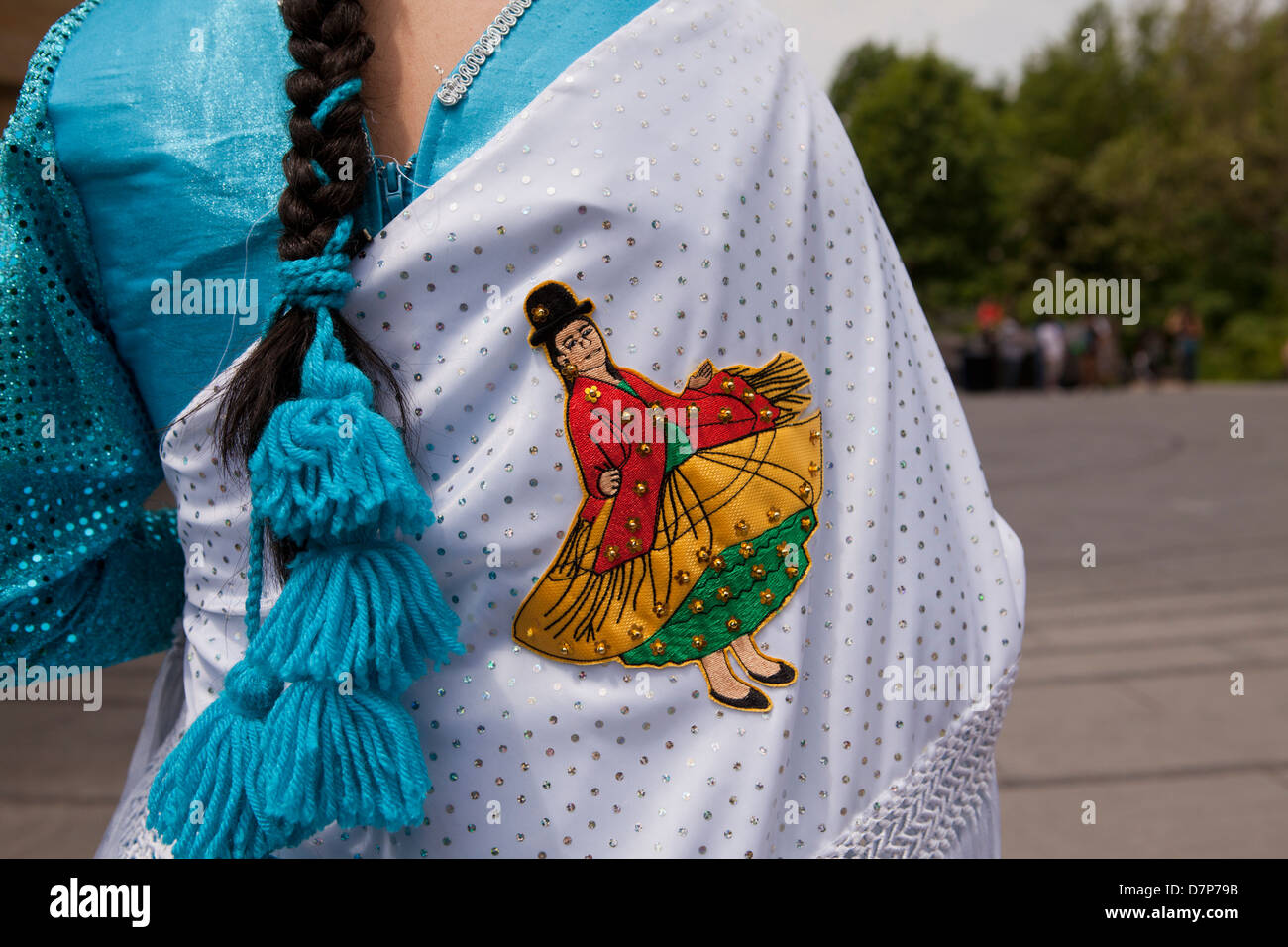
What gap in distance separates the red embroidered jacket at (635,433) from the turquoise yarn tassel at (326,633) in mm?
146

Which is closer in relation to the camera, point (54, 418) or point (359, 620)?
point (359, 620)

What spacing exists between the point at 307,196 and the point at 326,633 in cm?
36

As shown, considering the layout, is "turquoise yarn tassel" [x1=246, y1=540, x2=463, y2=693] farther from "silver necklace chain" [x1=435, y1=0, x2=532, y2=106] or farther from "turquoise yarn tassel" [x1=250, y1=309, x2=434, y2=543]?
"silver necklace chain" [x1=435, y1=0, x2=532, y2=106]

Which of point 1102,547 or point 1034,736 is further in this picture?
point 1102,547

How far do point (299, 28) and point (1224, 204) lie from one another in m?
27.3

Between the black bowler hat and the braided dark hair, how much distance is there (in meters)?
0.13

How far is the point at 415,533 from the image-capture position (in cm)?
87

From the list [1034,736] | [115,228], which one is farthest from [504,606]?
[1034,736]

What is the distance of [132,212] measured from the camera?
940mm

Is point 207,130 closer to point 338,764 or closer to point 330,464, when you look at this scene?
point 330,464

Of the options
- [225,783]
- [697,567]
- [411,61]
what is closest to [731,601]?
[697,567]

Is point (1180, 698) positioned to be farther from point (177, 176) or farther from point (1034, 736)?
point (177, 176)

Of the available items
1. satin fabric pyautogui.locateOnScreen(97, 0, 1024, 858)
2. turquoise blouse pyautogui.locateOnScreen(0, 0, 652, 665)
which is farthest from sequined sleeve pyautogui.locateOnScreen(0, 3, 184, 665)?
satin fabric pyautogui.locateOnScreen(97, 0, 1024, 858)

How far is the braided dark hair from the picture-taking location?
2.81 feet
